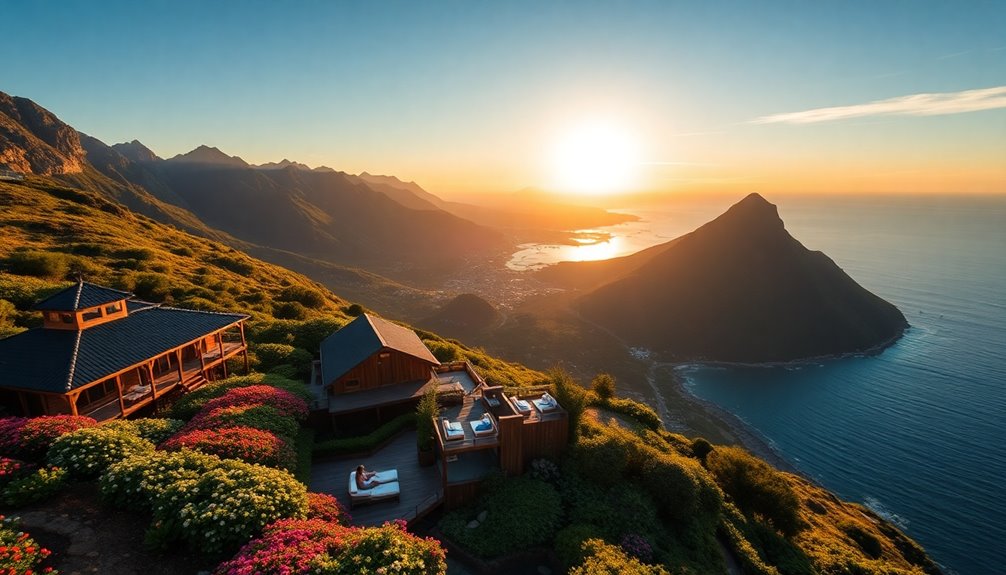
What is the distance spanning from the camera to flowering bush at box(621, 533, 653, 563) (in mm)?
15227

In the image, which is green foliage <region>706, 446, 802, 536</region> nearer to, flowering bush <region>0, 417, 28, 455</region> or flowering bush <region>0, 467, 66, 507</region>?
flowering bush <region>0, 467, 66, 507</region>

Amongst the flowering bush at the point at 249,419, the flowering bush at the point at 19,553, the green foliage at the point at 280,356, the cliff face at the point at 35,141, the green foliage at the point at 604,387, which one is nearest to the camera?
the flowering bush at the point at 19,553

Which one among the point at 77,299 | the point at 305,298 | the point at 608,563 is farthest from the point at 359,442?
the point at 305,298

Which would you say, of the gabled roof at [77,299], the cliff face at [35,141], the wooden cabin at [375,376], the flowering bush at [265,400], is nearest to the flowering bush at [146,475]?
the flowering bush at [265,400]

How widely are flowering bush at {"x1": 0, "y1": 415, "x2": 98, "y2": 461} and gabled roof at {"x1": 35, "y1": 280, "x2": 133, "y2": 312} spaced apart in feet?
22.7

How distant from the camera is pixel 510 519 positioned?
15961 mm

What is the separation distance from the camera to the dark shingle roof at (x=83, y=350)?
57.2 feet

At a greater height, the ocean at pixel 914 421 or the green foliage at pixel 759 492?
the green foliage at pixel 759 492

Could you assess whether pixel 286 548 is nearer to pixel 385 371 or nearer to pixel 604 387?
pixel 385 371

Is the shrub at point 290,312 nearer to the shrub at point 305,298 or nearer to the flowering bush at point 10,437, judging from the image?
the shrub at point 305,298

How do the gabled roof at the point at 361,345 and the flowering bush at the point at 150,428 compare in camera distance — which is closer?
the flowering bush at the point at 150,428

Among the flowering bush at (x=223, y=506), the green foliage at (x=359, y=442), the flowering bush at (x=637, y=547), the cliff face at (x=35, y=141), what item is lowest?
the flowering bush at (x=637, y=547)

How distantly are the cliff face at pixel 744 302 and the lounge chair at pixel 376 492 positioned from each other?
82314mm

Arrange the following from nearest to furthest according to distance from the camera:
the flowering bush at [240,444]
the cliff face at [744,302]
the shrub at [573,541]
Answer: the flowering bush at [240,444] < the shrub at [573,541] < the cliff face at [744,302]
